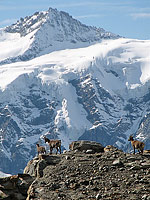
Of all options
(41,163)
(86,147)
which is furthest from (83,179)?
(86,147)

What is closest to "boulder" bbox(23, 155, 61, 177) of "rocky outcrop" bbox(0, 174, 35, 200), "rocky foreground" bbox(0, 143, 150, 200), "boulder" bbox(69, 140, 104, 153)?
"rocky foreground" bbox(0, 143, 150, 200)

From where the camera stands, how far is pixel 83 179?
31578mm

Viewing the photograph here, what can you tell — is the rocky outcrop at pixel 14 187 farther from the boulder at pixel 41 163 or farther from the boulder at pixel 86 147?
the boulder at pixel 86 147

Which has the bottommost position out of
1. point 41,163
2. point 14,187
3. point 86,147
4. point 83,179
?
point 14,187

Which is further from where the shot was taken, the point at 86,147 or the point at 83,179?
the point at 86,147

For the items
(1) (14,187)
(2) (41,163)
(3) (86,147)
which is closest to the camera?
(1) (14,187)

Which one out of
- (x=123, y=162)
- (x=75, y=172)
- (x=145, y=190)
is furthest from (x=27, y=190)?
(x=145, y=190)

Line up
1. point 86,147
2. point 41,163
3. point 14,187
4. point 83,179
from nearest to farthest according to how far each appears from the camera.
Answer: point 83,179, point 14,187, point 41,163, point 86,147

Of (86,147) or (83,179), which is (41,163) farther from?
(86,147)

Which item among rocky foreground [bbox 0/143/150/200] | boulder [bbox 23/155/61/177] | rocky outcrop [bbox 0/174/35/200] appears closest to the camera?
rocky foreground [bbox 0/143/150/200]

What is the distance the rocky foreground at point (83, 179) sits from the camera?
94.0 feet

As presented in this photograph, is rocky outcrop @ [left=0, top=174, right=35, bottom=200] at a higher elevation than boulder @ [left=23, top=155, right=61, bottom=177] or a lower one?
lower

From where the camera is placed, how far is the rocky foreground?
28.7 m

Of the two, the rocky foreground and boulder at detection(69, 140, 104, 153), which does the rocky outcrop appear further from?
boulder at detection(69, 140, 104, 153)
